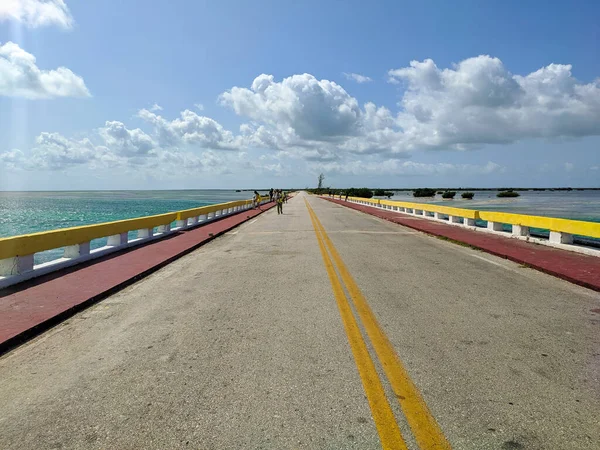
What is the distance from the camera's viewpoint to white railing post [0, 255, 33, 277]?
8.02 meters

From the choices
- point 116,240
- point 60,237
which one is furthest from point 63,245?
point 116,240

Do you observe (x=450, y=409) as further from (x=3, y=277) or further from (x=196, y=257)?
(x=196, y=257)

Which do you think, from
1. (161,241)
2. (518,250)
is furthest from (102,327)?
(518,250)

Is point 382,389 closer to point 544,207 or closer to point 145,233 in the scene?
point 145,233

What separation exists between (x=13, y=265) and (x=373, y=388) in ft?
24.4

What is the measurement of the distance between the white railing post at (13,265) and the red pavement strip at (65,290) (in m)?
0.31

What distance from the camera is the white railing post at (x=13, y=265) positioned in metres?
8.02

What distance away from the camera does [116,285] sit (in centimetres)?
799

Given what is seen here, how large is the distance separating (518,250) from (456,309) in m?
6.92

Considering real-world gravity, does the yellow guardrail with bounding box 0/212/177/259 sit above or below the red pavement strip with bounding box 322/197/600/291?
above

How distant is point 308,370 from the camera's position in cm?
417

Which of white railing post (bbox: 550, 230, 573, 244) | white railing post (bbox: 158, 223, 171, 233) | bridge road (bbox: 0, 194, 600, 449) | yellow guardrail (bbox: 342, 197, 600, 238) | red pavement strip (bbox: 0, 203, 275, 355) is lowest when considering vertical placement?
red pavement strip (bbox: 0, 203, 275, 355)

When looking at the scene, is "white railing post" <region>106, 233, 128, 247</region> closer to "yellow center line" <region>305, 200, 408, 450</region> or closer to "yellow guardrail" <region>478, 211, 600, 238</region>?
"yellow center line" <region>305, 200, 408, 450</region>

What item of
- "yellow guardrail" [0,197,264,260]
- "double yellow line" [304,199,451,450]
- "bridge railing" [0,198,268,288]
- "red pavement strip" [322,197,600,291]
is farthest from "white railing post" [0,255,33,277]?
Result: "red pavement strip" [322,197,600,291]
